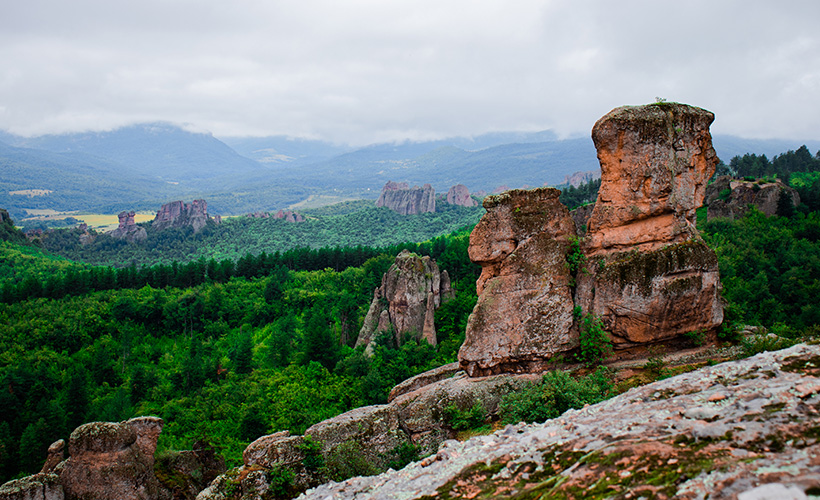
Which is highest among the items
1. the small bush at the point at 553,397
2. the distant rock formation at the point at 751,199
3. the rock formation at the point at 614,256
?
the distant rock formation at the point at 751,199

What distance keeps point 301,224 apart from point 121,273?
86.1 m

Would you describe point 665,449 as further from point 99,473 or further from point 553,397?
point 99,473

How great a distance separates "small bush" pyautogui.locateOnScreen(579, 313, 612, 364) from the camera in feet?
50.8

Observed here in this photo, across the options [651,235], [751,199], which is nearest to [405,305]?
[651,235]

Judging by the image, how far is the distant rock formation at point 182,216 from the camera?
142m

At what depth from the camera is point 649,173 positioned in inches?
599

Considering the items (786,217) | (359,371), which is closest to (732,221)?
(786,217)

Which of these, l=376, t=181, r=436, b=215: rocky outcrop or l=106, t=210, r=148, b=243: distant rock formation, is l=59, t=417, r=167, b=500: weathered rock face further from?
l=376, t=181, r=436, b=215: rocky outcrop

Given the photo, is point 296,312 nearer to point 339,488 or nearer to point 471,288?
point 471,288

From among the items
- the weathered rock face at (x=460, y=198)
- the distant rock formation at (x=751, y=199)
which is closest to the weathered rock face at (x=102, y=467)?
the distant rock formation at (x=751, y=199)

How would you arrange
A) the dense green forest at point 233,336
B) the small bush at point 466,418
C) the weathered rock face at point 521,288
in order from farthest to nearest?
1. the dense green forest at point 233,336
2. the weathered rock face at point 521,288
3. the small bush at point 466,418

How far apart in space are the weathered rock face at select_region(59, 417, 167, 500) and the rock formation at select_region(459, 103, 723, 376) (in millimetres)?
13811

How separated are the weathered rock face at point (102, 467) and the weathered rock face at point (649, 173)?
761 inches

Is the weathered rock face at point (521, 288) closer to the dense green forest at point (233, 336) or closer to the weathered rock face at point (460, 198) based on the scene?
the dense green forest at point (233, 336)
